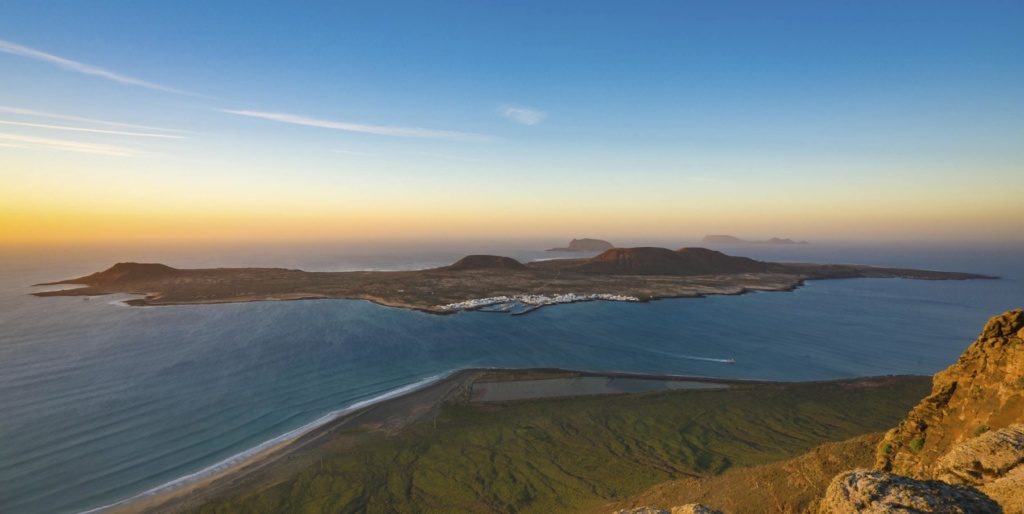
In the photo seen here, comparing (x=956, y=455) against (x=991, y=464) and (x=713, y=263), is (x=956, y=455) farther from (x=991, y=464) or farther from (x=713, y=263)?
(x=713, y=263)

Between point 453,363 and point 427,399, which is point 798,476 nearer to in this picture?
point 427,399

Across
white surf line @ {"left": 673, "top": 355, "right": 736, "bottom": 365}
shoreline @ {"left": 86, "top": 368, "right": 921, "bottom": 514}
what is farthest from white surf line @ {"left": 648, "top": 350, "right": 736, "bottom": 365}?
shoreline @ {"left": 86, "top": 368, "right": 921, "bottom": 514}

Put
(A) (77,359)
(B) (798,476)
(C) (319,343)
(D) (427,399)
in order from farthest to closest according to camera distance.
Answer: (C) (319,343) → (A) (77,359) → (D) (427,399) → (B) (798,476)

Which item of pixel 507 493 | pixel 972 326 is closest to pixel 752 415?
pixel 507 493

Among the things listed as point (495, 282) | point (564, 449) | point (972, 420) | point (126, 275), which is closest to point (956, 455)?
point (972, 420)

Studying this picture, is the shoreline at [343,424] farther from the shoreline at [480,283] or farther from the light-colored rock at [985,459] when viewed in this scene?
the shoreline at [480,283]
